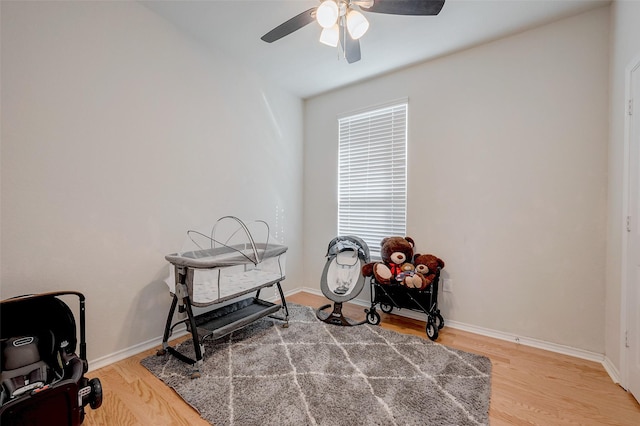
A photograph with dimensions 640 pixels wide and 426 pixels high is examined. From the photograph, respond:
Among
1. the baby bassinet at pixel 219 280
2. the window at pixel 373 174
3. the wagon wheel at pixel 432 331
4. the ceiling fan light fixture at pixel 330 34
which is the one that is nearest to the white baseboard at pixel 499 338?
the baby bassinet at pixel 219 280

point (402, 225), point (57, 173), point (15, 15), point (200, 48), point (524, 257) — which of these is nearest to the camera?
point (15, 15)

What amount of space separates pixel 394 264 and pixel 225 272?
1.62 meters

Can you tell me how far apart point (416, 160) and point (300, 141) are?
165 centimetres

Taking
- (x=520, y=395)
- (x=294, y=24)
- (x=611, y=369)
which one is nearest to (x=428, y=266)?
(x=520, y=395)

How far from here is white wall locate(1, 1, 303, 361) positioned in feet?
5.62

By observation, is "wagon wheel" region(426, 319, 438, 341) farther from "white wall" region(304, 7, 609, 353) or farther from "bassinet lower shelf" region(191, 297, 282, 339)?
"bassinet lower shelf" region(191, 297, 282, 339)

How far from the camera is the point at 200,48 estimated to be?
264 centimetres

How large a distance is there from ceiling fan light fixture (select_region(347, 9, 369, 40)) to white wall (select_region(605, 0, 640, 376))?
5.63ft

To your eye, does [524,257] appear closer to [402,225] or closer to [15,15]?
[402,225]

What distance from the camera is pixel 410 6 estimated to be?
1567mm

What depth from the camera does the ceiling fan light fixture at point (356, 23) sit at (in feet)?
5.47

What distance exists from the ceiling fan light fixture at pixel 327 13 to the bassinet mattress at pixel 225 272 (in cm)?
171

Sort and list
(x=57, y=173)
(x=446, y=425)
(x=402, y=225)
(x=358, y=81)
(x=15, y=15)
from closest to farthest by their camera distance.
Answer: (x=446, y=425) < (x=15, y=15) < (x=57, y=173) < (x=402, y=225) < (x=358, y=81)

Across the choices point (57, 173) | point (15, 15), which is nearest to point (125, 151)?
point (57, 173)
